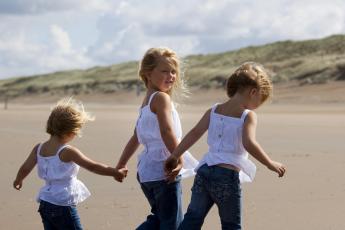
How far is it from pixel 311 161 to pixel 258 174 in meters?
1.40

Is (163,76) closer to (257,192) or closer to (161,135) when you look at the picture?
(161,135)

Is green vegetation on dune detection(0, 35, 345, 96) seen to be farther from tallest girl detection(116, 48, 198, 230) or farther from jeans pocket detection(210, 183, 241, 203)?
jeans pocket detection(210, 183, 241, 203)

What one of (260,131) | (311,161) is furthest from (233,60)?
(311,161)

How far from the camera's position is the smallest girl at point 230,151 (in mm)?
4711

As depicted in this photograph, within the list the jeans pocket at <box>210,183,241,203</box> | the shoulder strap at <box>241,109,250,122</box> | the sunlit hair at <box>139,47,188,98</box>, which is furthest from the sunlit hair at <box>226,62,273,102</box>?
the jeans pocket at <box>210,183,241,203</box>

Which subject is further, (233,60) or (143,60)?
(233,60)

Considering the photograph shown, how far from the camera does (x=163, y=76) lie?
4973mm

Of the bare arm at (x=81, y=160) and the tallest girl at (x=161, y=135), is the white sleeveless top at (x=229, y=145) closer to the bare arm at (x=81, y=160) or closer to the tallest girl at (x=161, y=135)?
the tallest girl at (x=161, y=135)

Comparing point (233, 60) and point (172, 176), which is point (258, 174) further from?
point (233, 60)

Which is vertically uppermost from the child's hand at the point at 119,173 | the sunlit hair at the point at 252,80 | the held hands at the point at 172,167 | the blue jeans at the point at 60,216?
the sunlit hair at the point at 252,80

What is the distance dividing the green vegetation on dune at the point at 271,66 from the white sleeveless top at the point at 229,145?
2924cm

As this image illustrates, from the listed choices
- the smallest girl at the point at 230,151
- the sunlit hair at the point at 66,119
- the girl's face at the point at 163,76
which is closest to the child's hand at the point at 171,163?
the smallest girl at the point at 230,151

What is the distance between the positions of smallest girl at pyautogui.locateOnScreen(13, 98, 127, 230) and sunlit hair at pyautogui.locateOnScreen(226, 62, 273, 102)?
90cm

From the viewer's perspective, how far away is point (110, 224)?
638 cm
